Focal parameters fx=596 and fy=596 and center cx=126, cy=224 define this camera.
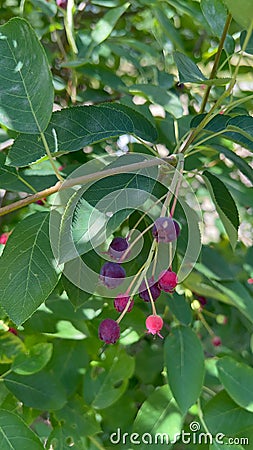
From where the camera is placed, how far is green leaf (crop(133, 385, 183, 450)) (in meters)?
0.98

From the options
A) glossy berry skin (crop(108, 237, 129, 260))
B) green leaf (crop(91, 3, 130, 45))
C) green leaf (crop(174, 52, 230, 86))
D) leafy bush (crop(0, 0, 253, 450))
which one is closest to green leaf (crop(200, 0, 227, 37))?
leafy bush (crop(0, 0, 253, 450))

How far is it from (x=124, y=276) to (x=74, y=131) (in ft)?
0.59

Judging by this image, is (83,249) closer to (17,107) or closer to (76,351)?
(17,107)

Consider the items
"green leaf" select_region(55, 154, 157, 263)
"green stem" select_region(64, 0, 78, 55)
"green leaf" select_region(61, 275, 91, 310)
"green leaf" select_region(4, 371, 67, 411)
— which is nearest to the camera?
"green leaf" select_region(55, 154, 157, 263)

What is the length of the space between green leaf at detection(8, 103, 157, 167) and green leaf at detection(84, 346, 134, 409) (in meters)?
0.54

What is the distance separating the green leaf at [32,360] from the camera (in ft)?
3.16

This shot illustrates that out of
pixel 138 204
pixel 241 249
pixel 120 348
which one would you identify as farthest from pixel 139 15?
pixel 138 204

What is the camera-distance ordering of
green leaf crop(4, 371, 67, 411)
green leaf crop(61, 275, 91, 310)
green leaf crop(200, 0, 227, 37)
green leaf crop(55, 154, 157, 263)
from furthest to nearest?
1. green leaf crop(4, 371, 67, 411)
2. green leaf crop(200, 0, 227, 37)
3. green leaf crop(61, 275, 91, 310)
4. green leaf crop(55, 154, 157, 263)

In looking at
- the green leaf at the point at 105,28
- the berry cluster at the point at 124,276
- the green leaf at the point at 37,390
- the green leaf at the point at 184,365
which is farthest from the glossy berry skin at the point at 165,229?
the green leaf at the point at 105,28

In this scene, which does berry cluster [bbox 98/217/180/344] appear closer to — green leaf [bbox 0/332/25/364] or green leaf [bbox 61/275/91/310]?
green leaf [bbox 61/275/91/310]

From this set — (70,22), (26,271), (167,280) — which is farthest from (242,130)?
(70,22)

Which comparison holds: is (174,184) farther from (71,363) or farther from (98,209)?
(71,363)

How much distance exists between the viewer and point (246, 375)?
1.04 meters

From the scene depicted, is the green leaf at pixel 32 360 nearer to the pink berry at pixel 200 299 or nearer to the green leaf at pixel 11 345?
the green leaf at pixel 11 345
